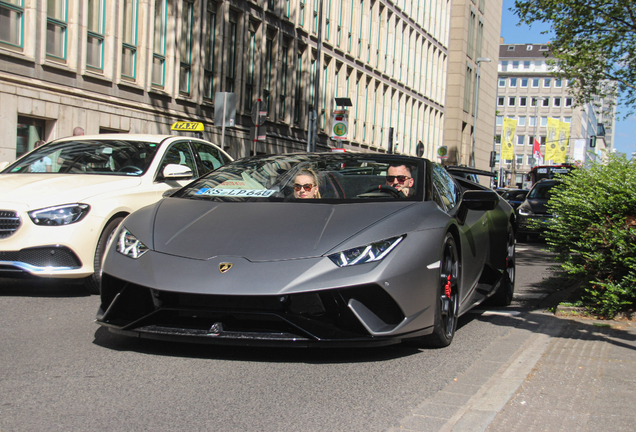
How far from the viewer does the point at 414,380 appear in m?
4.05

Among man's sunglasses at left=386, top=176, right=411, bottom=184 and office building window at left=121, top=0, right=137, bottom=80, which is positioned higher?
office building window at left=121, top=0, right=137, bottom=80

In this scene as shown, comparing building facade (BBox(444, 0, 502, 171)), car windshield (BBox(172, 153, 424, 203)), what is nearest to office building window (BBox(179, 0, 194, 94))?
car windshield (BBox(172, 153, 424, 203))

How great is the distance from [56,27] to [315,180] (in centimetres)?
1511

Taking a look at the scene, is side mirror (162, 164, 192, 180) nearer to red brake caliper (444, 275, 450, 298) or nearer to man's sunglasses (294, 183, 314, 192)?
man's sunglasses (294, 183, 314, 192)

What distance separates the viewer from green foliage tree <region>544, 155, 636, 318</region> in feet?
19.9

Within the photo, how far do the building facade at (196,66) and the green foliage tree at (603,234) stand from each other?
7.51 metres

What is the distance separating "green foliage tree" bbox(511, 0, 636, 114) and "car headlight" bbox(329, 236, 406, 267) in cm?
1757

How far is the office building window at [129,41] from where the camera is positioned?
69.3 feet

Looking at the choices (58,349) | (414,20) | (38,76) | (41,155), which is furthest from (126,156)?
(414,20)

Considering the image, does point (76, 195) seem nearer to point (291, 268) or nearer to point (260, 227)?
point (260, 227)

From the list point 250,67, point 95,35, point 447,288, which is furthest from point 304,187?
point 250,67

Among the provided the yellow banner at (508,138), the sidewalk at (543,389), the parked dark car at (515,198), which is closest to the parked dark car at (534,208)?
the parked dark car at (515,198)

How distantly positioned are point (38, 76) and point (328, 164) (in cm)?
1394

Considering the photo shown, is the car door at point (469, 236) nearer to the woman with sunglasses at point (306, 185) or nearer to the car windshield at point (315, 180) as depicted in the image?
the car windshield at point (315, 180)
